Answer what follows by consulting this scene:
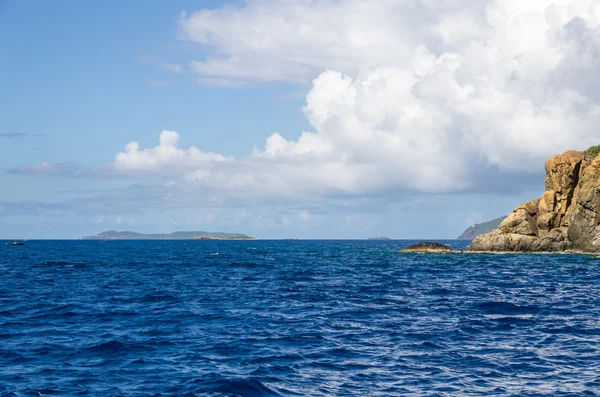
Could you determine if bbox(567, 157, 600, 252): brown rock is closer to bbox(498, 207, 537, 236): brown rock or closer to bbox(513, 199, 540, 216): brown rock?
bbox(498, 207, 537, 236): brown rock

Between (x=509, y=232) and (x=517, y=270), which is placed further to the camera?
(x=509, y=232)

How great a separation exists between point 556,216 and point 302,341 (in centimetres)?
10883

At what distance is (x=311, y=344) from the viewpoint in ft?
95.5

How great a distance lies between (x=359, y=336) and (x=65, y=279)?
48.4 meters

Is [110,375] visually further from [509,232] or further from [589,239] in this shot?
[509,232]

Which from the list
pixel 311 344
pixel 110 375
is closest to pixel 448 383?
pixel 311 344

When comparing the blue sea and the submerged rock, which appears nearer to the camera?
the blue sea

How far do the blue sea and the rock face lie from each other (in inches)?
2600

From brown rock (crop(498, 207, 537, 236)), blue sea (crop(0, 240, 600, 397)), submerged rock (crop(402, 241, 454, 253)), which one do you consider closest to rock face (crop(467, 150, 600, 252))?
brown rock (crop(498, 207, 537, 236))

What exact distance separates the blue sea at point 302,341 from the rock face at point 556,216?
6605 cm

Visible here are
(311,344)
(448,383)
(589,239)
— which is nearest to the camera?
(448,383)

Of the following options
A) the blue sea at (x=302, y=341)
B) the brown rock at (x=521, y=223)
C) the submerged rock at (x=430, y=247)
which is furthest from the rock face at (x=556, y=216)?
the blue sea at (x=302, y=341)

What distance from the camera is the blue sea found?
2214 cm

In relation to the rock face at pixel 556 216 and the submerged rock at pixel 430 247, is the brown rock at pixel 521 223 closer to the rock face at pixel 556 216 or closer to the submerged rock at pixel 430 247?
the rock face at pixel 556 216
